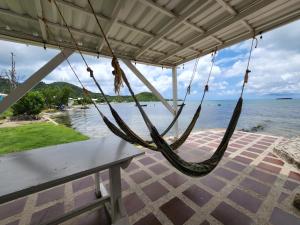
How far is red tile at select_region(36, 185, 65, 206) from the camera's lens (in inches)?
69.4

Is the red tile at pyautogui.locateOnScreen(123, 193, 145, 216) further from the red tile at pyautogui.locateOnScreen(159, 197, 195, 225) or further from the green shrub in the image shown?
the green shrub

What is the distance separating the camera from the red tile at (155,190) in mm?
1807

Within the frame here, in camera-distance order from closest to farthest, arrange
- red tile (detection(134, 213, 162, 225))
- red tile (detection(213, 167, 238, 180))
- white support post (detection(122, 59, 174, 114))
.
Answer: red tile (detection(134, 213, 162, 225))
red tile (detection(213, 167, 238, 180))
white support post (detection(122, 59, 174, 114))

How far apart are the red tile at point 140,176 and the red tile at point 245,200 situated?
1.12 meters

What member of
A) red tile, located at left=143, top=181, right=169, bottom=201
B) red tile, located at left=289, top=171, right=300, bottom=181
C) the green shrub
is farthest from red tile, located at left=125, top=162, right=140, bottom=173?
the green shrub

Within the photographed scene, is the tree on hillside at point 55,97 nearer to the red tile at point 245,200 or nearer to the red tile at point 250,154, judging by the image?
the red tile at point 250,154

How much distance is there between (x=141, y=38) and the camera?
2.31 m

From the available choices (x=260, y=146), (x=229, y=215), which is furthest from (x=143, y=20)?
(x=260, y=146)

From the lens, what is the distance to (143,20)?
1845 mm

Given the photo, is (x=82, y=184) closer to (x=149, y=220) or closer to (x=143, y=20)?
(x=149, y=220)

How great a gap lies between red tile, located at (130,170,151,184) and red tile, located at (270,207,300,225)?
1472 mm

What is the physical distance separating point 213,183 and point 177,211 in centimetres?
77

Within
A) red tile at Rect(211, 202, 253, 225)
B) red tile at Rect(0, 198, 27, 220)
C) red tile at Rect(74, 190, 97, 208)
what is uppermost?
red tile at Rect(211, 202, 253, 225)

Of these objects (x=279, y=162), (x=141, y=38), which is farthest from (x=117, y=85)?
(x=279, y=162)
